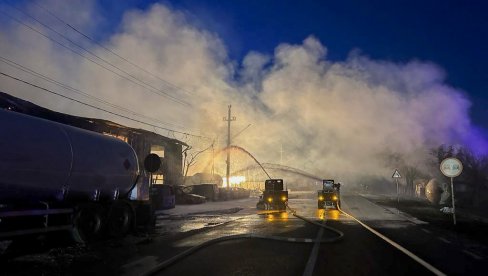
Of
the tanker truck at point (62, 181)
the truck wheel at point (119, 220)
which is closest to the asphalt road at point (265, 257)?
the truck wheel at point (119, 220)

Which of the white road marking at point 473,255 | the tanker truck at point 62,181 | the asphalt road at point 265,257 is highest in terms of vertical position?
the tanker truck at point 62,181

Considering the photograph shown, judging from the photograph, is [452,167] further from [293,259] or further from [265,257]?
[265,257]

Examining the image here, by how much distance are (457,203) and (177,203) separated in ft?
84.0

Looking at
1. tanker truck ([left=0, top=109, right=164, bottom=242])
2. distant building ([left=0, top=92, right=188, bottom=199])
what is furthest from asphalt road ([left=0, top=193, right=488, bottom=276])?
distant building ([left=0, top=92, right=188, bottom=199])

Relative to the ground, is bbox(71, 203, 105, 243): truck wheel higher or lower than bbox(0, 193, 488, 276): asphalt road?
higher

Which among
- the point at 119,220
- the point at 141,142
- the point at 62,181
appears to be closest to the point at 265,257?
the point at 62,181

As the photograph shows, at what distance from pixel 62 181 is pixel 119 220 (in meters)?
3.13

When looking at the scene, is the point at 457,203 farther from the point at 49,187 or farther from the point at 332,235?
the point at 49,187

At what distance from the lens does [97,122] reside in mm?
30156

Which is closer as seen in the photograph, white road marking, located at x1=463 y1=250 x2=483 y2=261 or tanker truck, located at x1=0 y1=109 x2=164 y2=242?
white road marking, located at x1=463 y1=250 x2=483 y2=261

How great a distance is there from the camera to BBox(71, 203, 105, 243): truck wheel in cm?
1145

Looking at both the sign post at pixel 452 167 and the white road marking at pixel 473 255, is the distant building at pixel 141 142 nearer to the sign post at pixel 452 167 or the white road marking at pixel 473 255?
the white road marking at pixel 473 255

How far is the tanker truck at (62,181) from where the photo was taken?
372 inches

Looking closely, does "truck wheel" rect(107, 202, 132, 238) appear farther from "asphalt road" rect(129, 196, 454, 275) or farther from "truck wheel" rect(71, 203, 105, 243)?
"asphalt road" rect(129, 196, 454, 275)
